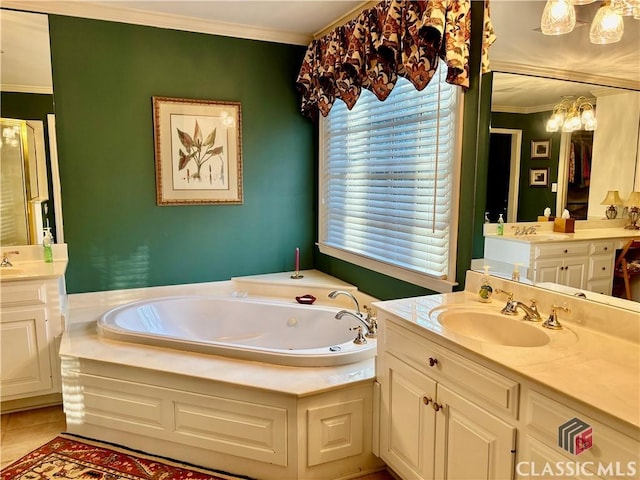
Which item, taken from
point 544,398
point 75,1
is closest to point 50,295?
point 75,1

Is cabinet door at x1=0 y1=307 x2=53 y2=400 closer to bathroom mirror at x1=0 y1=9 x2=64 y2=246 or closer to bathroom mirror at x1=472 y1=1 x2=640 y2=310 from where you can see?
bathroom mirror at x1=0 y1=9 x2=64 y2=246

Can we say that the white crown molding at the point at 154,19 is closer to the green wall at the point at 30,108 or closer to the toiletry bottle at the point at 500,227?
the green wall at the point at 30,108

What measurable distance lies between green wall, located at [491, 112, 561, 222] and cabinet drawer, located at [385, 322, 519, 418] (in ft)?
2.81

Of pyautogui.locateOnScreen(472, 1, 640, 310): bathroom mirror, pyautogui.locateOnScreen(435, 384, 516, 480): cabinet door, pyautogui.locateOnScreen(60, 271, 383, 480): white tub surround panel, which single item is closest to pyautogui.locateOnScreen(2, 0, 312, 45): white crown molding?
pyautogui.locateOnScreen(472, 1, 640, 310): bathroom mirror

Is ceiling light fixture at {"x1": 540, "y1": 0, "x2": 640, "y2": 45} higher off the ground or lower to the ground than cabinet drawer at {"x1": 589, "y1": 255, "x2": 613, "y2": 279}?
higher

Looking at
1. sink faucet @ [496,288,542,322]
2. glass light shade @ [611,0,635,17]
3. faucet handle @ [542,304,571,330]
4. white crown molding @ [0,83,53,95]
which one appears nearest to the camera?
glass light shade @ [611,0,635,17]

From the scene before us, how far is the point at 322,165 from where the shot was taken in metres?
3.86

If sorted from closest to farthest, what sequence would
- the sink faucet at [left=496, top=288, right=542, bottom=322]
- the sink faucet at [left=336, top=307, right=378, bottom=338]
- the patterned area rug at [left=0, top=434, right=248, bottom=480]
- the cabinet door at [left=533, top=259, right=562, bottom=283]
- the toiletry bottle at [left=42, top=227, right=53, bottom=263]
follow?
the sink faucet at [left=496, top=288, right=542, bottom=322], the cabinet door at [left=533, top=259, right=562, bottom=283], the patterned area rug at [left=0, top=434, right=248, bottom=480], the sink faucet at [left=336, top=307, right=378, bottom=338], the toiletry bottle at [left=42, top=227, right=53, bottom=263]

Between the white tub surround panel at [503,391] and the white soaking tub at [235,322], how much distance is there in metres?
0.88

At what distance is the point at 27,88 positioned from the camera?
9.94ft

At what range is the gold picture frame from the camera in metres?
3.44

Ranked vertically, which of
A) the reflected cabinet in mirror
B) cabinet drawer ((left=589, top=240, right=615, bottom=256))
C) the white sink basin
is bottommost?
the white sink basin

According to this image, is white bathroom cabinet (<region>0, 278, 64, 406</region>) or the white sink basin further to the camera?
white bathroom cabinet (<region>0, 278, 64, 406</region>)
